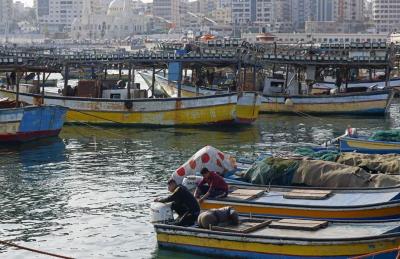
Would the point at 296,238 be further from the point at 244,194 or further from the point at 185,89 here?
the point at 185,89

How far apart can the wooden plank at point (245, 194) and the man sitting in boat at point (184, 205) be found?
6.35 ft

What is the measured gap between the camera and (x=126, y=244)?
820 inches

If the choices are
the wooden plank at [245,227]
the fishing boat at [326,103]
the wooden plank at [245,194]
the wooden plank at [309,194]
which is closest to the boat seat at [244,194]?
the wooden plank at [245,194]

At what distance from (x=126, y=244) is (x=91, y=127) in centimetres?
2563

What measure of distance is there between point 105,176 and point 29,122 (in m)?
9.50

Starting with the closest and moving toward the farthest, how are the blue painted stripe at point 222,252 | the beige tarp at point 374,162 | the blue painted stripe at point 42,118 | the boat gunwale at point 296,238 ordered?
the boat gunwale at point 296,238, the blue painted stripe at point 222,252, the beige tarp at point 374,162, the blue painted stripe at point 42,118

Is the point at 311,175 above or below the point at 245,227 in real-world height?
above

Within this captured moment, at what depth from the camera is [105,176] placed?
3056 centimetres

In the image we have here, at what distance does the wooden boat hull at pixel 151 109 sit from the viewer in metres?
45.8

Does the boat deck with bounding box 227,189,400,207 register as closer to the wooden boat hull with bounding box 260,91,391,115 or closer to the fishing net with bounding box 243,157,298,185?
the fishing net with bounding box 243,157,298,185

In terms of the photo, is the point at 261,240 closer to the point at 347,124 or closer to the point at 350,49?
the point at 347,124

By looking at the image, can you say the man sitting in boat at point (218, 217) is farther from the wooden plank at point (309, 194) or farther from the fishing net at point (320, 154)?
the fishing net at point (320, 154)

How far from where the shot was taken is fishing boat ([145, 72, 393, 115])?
5416 cm

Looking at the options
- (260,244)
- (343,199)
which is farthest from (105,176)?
(260,244)
